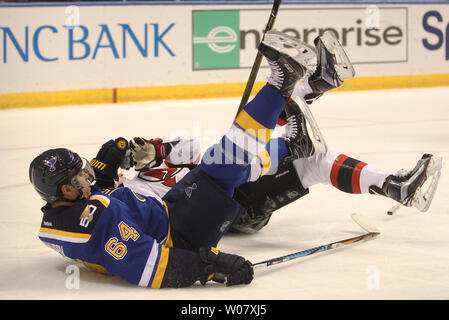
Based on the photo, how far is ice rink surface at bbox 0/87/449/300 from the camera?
8.18 ft

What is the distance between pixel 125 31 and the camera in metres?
8.01

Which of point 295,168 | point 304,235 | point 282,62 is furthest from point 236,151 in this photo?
point 304,235

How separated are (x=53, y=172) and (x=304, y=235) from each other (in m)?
1.17

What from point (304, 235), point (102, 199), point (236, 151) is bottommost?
point (304, 235)

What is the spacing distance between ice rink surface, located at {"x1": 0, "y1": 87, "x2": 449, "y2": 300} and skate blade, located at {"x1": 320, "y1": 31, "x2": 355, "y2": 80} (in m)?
0.63

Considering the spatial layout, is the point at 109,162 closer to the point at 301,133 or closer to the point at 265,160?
the point at 265,160

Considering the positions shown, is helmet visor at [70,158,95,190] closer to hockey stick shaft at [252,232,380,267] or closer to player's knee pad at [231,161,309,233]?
hockey stick shaft at [252,232,380,267]

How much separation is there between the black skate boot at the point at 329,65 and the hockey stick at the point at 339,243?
0.57 meters

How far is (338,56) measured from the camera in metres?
2.97

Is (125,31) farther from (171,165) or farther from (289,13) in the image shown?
(171,165)

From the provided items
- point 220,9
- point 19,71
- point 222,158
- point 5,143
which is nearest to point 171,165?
point 222,158

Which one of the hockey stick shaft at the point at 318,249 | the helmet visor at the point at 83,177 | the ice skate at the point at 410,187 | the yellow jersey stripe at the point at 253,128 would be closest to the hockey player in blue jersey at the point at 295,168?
the ice skate at the point at 410,187

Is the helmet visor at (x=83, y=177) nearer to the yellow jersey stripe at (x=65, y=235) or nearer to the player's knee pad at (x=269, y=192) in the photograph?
the yellow jersey stripe at (x=65, y=235)

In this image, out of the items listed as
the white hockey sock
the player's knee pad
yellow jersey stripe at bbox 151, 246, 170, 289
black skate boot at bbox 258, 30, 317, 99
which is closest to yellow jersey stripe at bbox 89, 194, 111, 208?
yellow jersey stripe at bbox 151, 246, 170, 289
